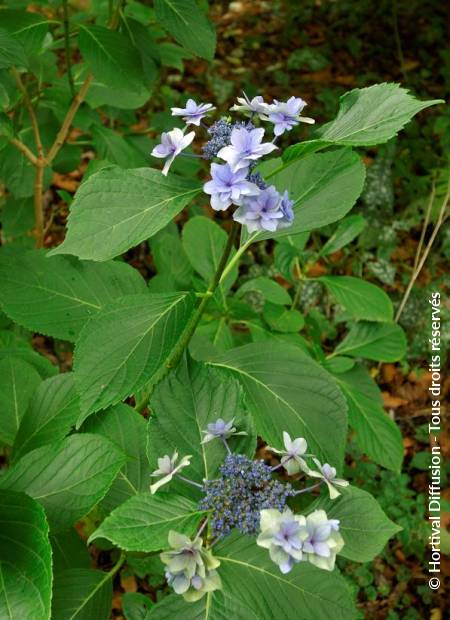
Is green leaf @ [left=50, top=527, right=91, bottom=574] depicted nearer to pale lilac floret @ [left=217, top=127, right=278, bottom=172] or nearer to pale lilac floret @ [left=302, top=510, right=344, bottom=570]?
pale lilac floret @ [left=302, top=510, right=344, bottom=570]

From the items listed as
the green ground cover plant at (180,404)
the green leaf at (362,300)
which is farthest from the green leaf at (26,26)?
the green leaf at (362,300)

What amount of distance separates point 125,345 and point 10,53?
2.46ft

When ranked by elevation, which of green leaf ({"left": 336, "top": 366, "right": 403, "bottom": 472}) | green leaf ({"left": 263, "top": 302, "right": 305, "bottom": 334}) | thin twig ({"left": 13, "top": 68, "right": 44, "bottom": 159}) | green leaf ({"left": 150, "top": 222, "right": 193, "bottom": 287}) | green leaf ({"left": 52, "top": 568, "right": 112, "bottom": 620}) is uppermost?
thin twig ({"left": 13, "top": 68, "right": 44, "bottom": 159})

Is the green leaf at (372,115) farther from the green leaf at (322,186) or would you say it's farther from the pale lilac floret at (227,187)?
the green leaf at (322,186)

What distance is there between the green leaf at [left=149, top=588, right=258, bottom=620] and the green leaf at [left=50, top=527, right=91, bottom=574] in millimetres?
420

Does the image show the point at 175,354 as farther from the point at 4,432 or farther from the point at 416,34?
the point at 416,34

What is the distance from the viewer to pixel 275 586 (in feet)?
3.78

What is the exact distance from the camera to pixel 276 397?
142cm

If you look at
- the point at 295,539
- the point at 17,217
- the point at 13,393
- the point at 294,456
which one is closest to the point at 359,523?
the point at 294,456

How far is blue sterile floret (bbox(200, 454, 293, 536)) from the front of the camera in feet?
3.45

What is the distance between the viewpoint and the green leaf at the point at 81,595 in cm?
134

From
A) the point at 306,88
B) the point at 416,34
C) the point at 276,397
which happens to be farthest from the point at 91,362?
the point at 416,34

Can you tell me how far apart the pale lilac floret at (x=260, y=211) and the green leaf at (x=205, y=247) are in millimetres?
945

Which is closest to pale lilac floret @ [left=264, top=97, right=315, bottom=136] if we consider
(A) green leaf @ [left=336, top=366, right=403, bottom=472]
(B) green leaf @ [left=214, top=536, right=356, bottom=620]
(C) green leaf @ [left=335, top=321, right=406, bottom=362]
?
(B) green leaf @ [left=214, top=536, right=356, bottom=620]
